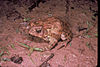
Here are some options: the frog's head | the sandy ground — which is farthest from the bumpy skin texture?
the sandy ground

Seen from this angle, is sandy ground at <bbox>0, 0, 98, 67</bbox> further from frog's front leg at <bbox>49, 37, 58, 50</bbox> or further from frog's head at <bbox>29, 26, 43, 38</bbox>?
frog's head at <bbox>29, 26, 43, 38</bbox>

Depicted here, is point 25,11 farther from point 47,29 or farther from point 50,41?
point 50,41

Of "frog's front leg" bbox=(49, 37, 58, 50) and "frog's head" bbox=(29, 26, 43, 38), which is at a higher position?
"frog's head" bbox=(29, 26, 43, 38)

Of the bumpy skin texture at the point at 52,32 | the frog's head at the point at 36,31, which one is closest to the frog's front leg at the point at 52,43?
the bumpy skin texture at the point at 52,32

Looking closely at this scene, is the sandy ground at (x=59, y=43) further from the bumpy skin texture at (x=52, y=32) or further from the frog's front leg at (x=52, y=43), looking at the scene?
the bumpy skin texture at (x=52, y=32)

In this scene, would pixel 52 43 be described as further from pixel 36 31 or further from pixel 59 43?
pixel 36 31
